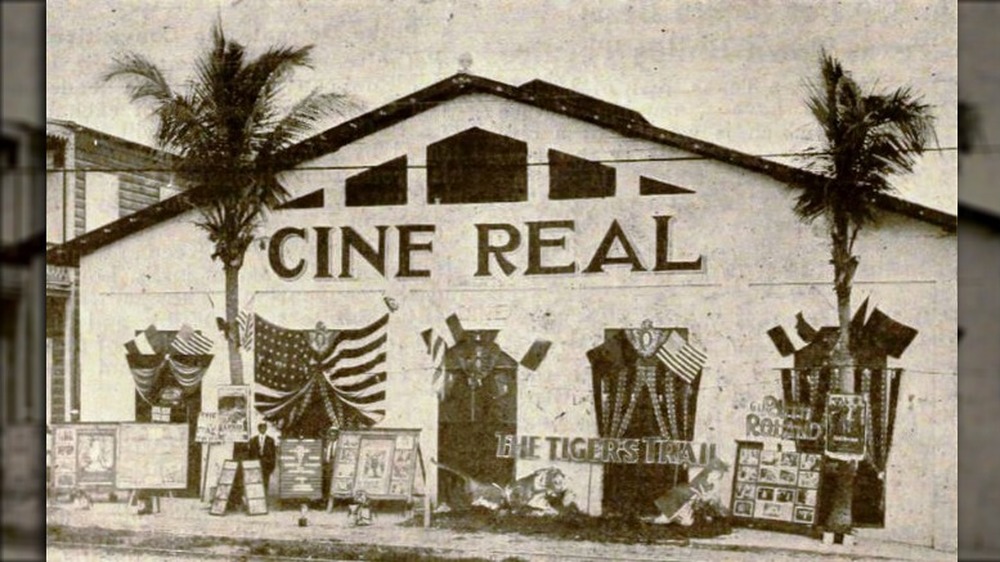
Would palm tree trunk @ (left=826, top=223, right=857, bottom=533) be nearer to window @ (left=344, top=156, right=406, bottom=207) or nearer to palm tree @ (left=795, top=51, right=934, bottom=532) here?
palm tree @ (left=795, top=51, right=934, bottom=532)

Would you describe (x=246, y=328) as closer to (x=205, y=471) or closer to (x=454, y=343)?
(x=205, y=471)

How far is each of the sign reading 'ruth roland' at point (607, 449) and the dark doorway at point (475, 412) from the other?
0.11m

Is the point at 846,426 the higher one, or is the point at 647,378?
the point at 647,378

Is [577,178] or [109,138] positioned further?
[109,138]

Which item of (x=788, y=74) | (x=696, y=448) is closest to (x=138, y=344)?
(x=696, y=448)

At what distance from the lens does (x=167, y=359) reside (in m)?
9.35

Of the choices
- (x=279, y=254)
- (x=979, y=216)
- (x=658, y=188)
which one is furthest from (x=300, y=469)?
(x=979, y=216)

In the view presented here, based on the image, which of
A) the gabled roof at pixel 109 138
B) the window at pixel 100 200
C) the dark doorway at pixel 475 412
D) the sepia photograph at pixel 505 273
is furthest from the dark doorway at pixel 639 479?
the window at pixel 100 200

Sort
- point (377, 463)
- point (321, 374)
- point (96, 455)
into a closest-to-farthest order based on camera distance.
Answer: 1. point (377, 463)
2. point (321, 374)
3. point (96, 455)

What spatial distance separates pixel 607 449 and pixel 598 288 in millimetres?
1139

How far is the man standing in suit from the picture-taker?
30.0 feet

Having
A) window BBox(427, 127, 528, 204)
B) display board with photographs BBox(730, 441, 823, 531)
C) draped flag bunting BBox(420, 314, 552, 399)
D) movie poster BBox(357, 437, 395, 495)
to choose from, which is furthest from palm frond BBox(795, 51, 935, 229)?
movie poster BBox(357, 437, 395, 495)

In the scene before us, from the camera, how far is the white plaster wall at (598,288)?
833cm

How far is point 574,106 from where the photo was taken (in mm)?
8805
